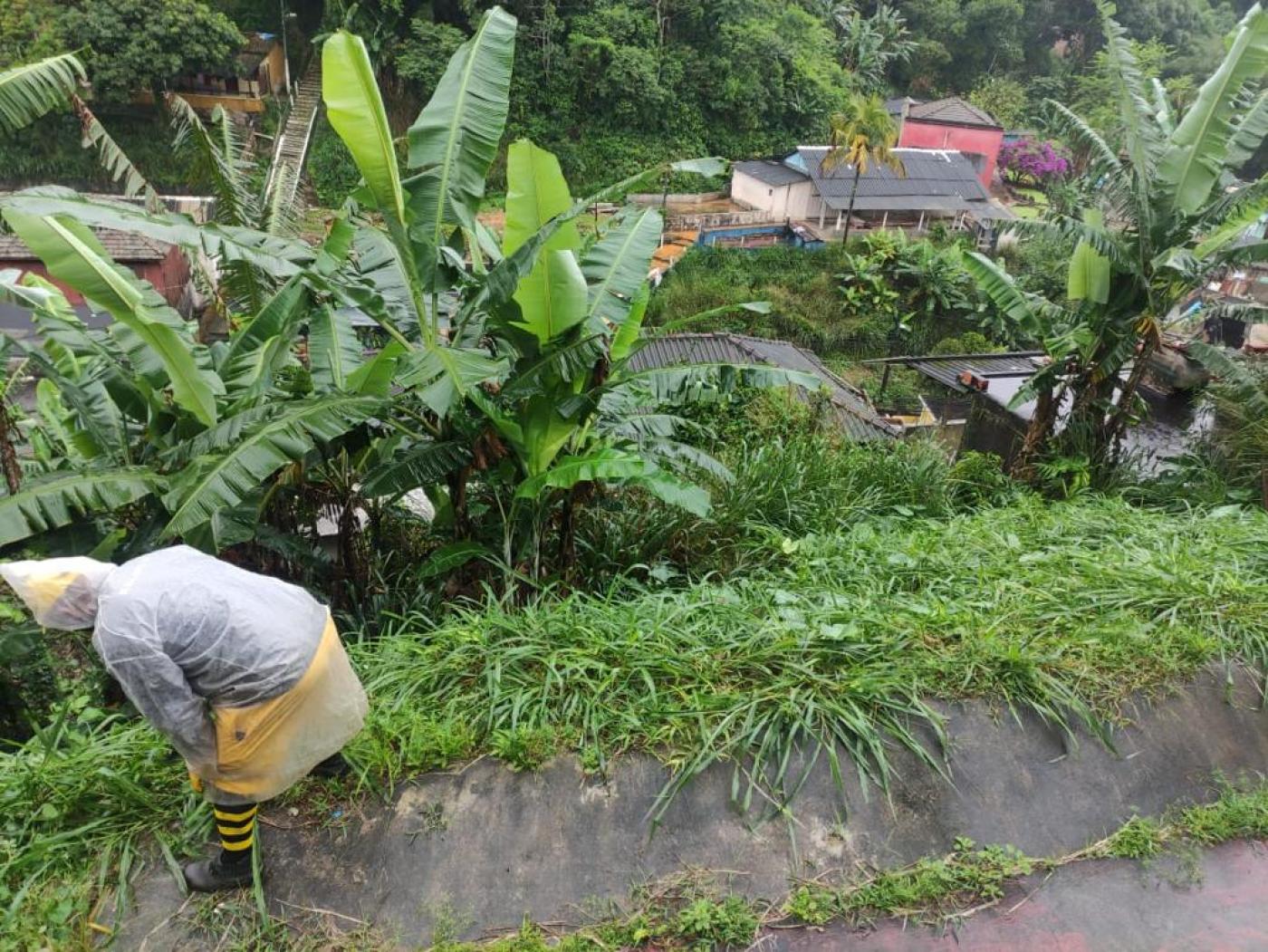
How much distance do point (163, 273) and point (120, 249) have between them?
1.07 meters

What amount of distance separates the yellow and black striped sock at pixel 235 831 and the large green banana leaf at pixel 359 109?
2.66 meters

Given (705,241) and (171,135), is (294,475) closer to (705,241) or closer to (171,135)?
(705,241)

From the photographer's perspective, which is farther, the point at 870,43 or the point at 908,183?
the point at 870,43

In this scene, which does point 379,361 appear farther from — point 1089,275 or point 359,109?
point 1089,275

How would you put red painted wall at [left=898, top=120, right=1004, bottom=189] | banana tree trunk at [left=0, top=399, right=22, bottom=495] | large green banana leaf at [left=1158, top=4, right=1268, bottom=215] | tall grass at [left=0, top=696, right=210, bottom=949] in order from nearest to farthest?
tall grass at [left=0, top=696, right=210, bottom=949] < banana tree trunk at [left=0, top=399, right=22, bottom=495] < large green banana leaf at [left=1158, top=4, right=1268, bottom=215] < red painted wall at [left=898, top=120, right=1004, bottom=189]

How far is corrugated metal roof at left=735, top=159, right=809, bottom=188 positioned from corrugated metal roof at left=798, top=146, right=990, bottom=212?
0.61 meters

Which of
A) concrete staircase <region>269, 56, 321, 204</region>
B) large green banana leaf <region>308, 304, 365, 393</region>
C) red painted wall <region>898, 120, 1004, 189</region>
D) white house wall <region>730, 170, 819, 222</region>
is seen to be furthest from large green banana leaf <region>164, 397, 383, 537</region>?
red painted wall <region>898, 120, 1004, 189</region>

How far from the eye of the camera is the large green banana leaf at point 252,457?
11.1 feet

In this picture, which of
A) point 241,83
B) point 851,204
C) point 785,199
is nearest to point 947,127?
point 785,199

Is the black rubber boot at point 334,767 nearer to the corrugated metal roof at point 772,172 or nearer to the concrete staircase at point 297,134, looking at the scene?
the concrete staircase at point 297,134

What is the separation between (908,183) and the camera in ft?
96.6

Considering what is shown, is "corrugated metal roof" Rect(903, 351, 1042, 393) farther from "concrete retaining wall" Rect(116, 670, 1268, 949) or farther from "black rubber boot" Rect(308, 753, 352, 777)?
"black rubber boot" Rect(308, 753, 352, 777)

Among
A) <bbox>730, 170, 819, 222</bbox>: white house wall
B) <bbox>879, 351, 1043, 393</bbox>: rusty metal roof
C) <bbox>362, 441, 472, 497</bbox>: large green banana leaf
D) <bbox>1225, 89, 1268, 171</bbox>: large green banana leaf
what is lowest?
<bbox>730, 170, 819, 222</bbox>: white house wall

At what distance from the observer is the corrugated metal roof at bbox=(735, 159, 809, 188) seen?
1148 inches
